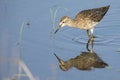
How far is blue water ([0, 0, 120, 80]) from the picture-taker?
8102mm

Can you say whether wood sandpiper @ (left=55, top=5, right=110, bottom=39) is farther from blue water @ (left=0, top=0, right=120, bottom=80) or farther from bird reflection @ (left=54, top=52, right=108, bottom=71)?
bird reflection @ (left=54, top=52, right=108, bottom=71)

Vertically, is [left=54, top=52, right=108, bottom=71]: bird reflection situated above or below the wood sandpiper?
below

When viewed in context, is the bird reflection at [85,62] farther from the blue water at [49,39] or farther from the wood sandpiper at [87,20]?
the wood sandpiper at [87,20]

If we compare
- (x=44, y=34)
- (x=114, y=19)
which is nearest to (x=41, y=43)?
(x=44, y=34)

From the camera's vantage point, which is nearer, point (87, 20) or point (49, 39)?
point (49, 39)

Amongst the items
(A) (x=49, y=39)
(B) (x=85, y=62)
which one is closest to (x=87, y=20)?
(A) (x=49, y=39)

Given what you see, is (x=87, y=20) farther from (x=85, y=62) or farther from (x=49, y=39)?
(x=85, y=62)

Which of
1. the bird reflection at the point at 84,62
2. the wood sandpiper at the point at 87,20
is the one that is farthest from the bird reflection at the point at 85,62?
the wood sandpiper at the point at 87,20

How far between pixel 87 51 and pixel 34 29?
1.49m

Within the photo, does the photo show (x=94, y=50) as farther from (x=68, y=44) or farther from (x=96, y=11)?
(x=96, y=11)

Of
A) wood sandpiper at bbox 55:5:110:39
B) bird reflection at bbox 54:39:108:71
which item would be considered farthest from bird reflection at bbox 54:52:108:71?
wood sandpiper at bbox 55:5:110:39

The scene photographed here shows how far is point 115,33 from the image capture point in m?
9.90

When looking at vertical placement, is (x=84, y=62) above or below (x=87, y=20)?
below

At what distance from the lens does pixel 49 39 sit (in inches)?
377
